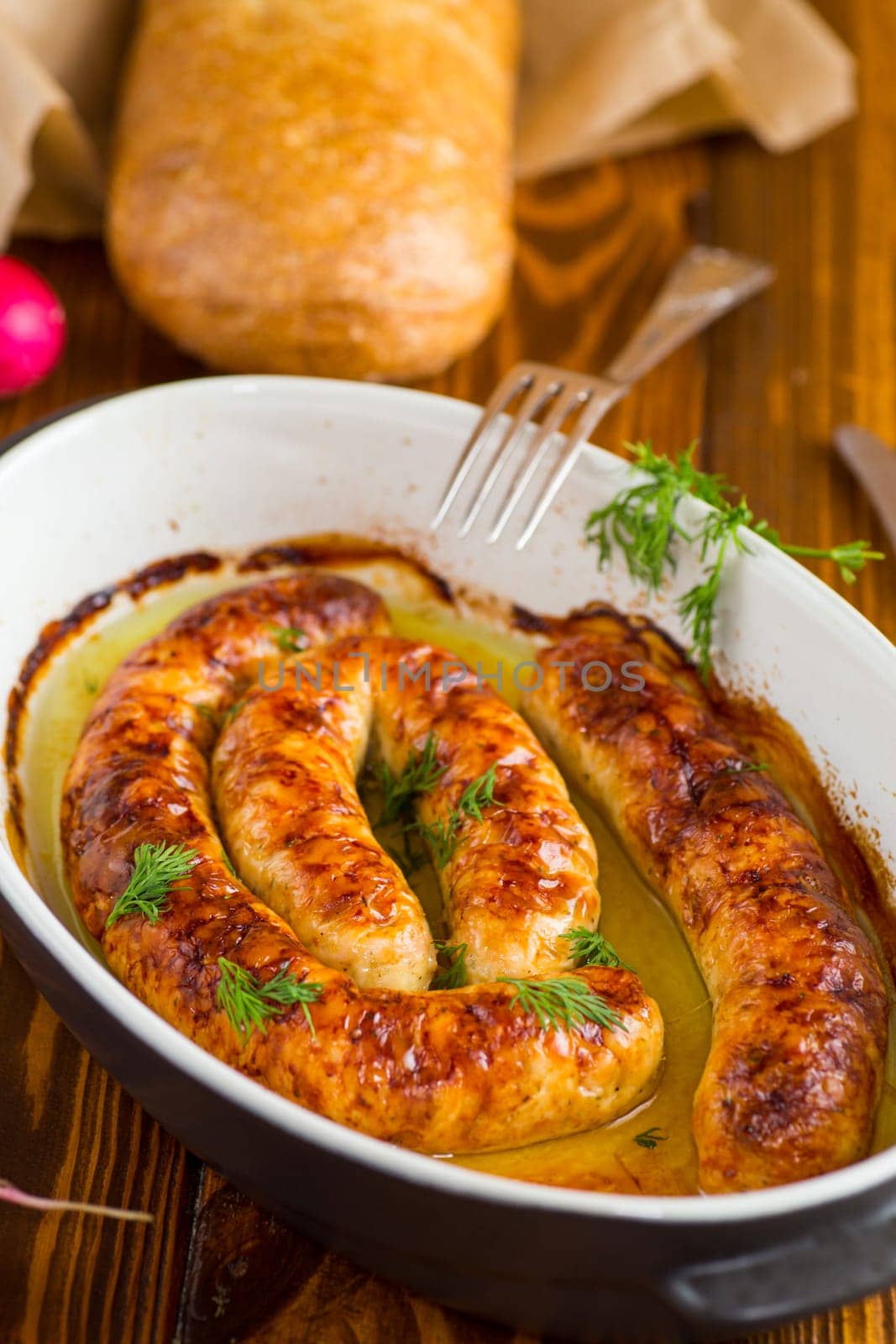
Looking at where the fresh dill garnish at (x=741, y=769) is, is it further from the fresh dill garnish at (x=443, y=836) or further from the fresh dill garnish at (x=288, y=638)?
the fresh dill garnish at (x=288, y=638)

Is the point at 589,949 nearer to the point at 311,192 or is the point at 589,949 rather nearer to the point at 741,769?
the point at 741,769

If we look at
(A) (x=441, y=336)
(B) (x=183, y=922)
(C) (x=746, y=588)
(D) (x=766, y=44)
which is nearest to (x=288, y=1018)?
(B) (x=183, y=922)

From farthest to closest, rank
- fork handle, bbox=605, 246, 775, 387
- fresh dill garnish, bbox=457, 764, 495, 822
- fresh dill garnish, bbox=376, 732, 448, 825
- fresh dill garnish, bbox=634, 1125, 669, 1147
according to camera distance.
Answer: fork handle, bbox=605, 246, 775, 387
fresh dill garnish, bbox=376, 732, 448, 825
fresh dill garnish, bbox=457, 764, 495, 822
fresh dill garnish, bbox=634, 1125, 669, 1147

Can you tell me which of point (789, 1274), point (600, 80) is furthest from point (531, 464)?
point (600, 80)

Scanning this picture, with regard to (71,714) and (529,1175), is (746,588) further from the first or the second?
(71,714)

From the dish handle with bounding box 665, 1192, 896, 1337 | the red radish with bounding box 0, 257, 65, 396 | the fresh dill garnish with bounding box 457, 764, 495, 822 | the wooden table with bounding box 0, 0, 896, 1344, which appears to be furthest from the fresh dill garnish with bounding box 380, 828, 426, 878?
the red radish with bounding box 0, 257, 65, 396

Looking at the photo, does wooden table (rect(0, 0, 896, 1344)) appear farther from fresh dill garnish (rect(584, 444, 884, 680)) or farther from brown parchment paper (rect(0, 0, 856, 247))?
fresh dill garnish (rect(584, 444, 884, 680))

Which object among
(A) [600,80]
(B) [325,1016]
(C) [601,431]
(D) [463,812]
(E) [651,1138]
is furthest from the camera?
(A) [600,80]
